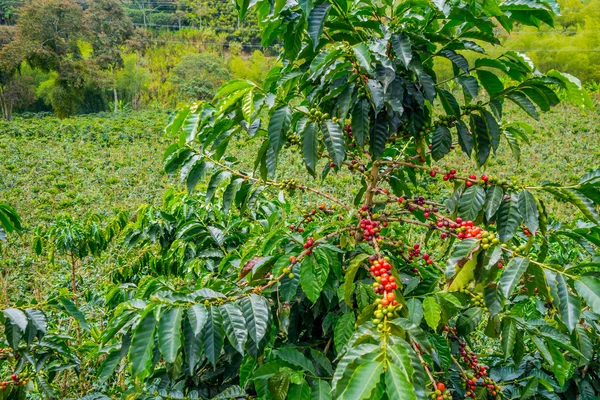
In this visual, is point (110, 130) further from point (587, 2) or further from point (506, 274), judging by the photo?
point (587, 2)

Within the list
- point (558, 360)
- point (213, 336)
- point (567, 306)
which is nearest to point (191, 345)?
point (213, 336)

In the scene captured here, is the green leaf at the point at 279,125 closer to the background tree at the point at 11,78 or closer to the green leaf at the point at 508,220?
the green leaf at the point at 508,220

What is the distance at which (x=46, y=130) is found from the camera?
11367mm

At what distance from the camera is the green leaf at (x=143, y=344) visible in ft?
2.39

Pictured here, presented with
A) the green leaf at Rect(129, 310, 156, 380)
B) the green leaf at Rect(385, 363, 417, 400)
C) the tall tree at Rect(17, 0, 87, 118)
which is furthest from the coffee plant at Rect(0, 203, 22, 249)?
the tall tree at Rect(17, 0, 87, 118)

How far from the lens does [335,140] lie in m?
0.93

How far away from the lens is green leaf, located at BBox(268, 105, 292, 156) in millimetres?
909

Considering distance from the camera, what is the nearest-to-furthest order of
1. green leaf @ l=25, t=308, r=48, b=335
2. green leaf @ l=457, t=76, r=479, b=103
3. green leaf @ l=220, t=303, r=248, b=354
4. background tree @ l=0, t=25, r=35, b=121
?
green leaf @ l=220, t=303, r=248, b=354, green leaf @ l=457, t=76, r=479, b=103, green leaf @ l=25, t=308, r=48, b=335, background tree @ l=0, t=25, r=35, b=121

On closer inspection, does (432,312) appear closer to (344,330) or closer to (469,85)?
(344,330)

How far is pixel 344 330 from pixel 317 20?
25.6 inches

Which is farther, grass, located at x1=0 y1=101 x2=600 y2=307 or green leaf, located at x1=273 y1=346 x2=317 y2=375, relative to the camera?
grass, located at x1=0 y1=101 x2=600 y2=307

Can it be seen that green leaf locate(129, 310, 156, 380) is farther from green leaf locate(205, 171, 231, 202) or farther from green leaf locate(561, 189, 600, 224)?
green leaf locate(561, 189, 600, 224)

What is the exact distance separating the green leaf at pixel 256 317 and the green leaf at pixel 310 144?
33 centimetres

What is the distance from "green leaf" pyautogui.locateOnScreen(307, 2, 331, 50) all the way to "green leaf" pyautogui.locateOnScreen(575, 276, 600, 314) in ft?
2.08
